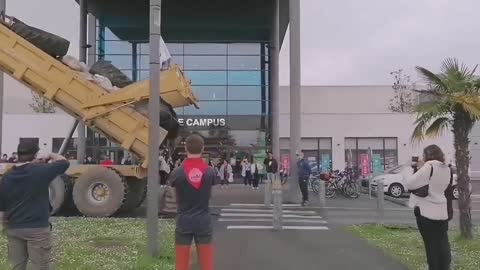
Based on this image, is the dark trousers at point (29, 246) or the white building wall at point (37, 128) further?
the white building wall at point (37, 128)

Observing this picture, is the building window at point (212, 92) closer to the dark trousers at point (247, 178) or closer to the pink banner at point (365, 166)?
the dark trousers at point (247, 178)

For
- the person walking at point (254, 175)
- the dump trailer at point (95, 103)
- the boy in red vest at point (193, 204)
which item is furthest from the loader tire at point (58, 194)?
the person walking at point (254, 175)

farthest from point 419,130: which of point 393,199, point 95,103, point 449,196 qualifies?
point 393,199

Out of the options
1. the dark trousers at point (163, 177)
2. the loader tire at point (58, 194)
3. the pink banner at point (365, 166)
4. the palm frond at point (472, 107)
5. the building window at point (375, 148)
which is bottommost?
the loader tire at point (58, 194)

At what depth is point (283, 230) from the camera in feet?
42.0

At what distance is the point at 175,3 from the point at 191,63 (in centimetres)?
369

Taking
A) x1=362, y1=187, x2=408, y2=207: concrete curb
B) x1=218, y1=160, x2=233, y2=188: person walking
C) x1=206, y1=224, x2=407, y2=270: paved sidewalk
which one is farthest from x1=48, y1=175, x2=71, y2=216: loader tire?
x1=218, y1=160, x2=233, y2=188: person walking

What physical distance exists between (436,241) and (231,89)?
29170mm

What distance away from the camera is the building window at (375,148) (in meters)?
41.1

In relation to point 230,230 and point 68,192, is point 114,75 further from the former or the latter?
point 230,230

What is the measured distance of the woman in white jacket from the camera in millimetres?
7219

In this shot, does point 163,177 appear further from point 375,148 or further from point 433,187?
point 375,148

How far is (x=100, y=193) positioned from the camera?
49.6 feet

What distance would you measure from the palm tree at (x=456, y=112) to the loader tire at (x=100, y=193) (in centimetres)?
723
